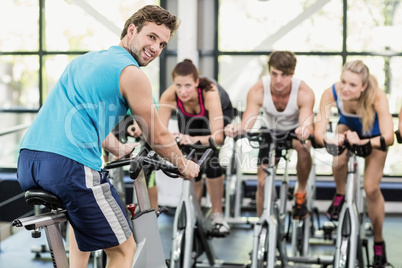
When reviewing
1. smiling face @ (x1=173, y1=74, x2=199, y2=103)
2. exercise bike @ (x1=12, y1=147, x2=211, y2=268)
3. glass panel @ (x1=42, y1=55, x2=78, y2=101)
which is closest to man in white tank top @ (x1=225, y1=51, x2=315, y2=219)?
smiling face @ (x1=173, y1=74, x2=199, y2=103)

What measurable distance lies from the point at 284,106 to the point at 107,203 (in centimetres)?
227

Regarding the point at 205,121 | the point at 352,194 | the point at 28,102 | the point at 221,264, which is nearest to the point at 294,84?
the point at 205,121

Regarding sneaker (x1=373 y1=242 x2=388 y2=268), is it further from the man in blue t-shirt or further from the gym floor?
the man in blue t-shirt

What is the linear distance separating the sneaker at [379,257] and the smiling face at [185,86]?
1531mm

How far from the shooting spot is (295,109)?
426 centimetres

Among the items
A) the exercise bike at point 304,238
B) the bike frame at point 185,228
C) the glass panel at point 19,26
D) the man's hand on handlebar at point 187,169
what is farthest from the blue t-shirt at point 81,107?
the glass panel at point 19,26

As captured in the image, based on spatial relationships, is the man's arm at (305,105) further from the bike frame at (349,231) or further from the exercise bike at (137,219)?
the exercise bike at (137,219)

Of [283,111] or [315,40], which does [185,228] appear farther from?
[315,40]

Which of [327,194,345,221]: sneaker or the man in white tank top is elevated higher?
the man in white tank top

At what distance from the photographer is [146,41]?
232 cm

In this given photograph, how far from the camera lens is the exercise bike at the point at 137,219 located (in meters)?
2.21

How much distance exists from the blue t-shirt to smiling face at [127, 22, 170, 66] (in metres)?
0.09

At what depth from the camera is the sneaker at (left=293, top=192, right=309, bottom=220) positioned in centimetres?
434

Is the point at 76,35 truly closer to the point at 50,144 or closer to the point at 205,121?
the point at 205,121
